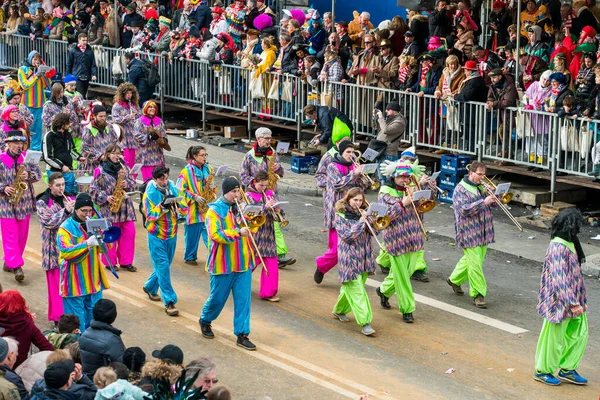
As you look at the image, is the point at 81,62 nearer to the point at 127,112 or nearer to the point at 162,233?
the point at 127,112

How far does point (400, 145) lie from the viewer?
69.7 feet

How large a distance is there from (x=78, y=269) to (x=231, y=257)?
1578 millimetres

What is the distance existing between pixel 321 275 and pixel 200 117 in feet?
40.0

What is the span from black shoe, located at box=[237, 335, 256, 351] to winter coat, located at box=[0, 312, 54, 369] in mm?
2680

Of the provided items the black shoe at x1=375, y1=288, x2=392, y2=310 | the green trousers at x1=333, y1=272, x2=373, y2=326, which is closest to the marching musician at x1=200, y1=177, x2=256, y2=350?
the green trousers at x1=333, y1=272, x2=373, y2=326

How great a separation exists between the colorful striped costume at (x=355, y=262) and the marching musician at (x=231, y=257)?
3.74ft

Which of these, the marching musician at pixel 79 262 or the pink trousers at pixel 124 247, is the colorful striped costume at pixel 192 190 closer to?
the pink trousers at pixel 124 247

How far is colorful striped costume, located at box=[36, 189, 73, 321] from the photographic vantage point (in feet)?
44.0

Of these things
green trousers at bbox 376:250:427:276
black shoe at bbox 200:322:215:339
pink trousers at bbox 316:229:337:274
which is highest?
pink trousers at bbox 316:229:337:274

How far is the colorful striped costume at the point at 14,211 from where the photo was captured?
50.7 feet

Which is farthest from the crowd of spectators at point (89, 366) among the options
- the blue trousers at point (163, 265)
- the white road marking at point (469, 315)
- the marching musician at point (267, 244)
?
the white road marking at point (469, 315)

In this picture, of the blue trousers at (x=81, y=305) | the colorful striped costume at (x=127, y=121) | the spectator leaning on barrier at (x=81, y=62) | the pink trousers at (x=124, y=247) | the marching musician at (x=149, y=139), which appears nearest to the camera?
the blue trousers at (x=81, y=305)

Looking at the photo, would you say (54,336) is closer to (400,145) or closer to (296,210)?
(296,210)

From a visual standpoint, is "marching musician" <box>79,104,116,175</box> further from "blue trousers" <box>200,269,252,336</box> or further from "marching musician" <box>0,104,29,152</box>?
"blue trousers" <box>200,269,252,336</box>
